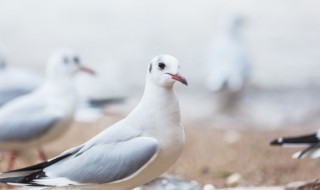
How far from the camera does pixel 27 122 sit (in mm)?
4359

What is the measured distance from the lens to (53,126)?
436 centimetres

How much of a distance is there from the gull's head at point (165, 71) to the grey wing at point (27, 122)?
1.54 m

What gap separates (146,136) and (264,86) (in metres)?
6.18

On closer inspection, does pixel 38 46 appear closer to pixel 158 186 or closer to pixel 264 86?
pixel 264 86

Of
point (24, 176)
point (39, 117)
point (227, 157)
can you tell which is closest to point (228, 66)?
point (227, 157)

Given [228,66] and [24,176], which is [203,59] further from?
[24,176]

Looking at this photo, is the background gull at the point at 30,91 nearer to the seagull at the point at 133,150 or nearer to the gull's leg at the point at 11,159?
the gull's leg at the point at 11,159

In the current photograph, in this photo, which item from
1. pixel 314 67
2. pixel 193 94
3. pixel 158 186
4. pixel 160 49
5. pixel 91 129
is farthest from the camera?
pixel 160 49

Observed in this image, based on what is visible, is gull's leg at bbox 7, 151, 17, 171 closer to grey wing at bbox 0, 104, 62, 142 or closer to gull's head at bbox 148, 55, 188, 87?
grey wing at bbox 0, 104, 62, 142

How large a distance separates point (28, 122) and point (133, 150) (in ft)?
5.34

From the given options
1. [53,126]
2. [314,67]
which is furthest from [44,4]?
[53,126]

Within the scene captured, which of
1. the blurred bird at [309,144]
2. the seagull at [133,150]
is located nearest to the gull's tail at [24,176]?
the seagull at [133,150]

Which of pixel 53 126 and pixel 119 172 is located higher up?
pixel 53 126

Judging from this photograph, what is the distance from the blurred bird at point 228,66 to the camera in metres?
7.14
